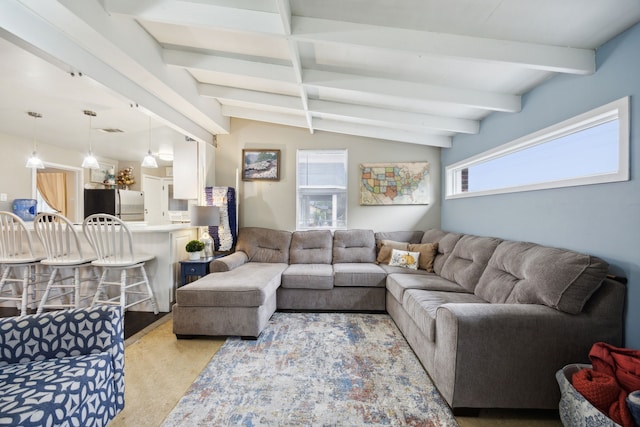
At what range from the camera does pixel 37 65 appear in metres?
2.22

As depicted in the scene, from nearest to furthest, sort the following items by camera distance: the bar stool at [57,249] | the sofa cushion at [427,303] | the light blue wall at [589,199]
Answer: the light blue wall at [589,199] < the sofa cushion at [427,303] < the bar stool at [57,249]

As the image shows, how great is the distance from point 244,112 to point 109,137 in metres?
2.53

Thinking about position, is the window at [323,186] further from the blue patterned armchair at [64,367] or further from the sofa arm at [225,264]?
the blue patterned armchair at [64,367]

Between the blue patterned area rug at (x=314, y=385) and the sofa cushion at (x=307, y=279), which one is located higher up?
the sofa cushion at (x=307, y=279)

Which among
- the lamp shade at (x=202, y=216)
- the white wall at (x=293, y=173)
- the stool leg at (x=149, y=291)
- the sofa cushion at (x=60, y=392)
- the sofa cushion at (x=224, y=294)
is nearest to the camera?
the sofa cushion at (x=60, y=392)

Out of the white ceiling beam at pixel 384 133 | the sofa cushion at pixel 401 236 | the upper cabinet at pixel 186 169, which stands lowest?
the sofa cushion at pixel 401 236

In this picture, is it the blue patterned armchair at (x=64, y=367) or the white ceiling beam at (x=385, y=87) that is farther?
the white ceiling beam at (x=385, y=87)

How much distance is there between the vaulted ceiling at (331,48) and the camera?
156 centimetres

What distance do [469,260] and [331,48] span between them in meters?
2.32

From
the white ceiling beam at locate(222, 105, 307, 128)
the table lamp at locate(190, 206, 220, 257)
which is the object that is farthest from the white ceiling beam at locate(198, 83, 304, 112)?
the table lamp at locate(190, 206, 220, 257)

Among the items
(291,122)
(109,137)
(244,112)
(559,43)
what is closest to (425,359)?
(559,43)

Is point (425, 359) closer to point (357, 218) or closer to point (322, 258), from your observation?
point (322, 258)

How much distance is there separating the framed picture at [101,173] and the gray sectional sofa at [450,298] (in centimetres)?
420

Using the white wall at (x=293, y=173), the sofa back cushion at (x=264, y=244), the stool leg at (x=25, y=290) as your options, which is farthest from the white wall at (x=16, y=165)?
the sofa back cushion at (x=264, y=244)
